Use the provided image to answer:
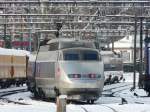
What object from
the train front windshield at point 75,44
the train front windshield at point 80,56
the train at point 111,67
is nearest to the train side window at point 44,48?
the train front windshield at point 75,44

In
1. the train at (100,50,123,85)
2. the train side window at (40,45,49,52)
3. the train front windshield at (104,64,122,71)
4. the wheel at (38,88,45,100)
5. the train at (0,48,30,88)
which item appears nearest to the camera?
the train side window at (40,45,49,52)

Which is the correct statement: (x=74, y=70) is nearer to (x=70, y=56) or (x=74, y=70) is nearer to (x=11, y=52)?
(x=70, y=56)

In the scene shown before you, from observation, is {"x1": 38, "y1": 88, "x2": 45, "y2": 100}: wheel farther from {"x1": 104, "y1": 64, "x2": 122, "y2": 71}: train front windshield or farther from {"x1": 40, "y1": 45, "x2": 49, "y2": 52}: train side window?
{"x1": 104, "y1": 64, "x2": 122, "y2": 71}: train front windshield

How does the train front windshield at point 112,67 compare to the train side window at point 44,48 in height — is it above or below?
below

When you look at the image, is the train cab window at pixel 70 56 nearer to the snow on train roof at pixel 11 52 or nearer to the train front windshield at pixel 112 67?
the snow on train roof at pixel 11 52

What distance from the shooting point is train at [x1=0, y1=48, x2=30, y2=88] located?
1977 inches

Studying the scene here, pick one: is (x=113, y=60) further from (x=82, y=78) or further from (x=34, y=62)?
(x=82, y=78)

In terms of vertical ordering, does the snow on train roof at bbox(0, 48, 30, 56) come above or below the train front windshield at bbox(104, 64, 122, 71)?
above

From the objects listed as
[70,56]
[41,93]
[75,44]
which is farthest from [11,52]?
[70,56]

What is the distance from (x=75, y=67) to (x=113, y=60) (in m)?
34.6

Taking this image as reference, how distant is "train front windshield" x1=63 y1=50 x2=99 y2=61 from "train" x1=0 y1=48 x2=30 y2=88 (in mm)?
21855

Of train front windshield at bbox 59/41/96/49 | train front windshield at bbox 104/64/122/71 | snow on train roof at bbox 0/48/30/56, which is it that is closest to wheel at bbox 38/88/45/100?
train front windshield at bbox 59/41/96/49

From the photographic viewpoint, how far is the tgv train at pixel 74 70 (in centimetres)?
2734

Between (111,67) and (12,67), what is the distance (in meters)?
11.6
